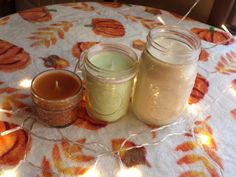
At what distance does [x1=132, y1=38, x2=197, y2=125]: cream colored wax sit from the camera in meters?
0.51

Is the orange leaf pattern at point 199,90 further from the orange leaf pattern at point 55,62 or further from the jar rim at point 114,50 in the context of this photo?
the orange leaf pattern at point 55,62

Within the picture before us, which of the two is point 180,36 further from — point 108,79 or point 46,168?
point 46,168

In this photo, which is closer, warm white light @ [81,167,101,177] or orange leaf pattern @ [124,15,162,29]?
warm white light @ [81,167,101,177]

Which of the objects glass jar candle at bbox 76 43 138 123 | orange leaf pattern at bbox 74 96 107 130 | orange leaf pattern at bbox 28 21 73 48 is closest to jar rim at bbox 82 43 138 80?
glass jar candle at bbox 76 43 138 123

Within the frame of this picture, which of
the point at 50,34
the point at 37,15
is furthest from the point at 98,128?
the point at 37,15

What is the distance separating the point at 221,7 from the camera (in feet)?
3.13

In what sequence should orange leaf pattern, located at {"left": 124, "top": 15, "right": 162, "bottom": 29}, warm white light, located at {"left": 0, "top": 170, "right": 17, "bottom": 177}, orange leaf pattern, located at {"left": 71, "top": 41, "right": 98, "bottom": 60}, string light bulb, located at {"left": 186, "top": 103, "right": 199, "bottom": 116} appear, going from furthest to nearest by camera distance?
orange leaf pattern, located at {"left": 124, "top": 15, "right": 162, "bottom": 29} → orange leaf pattern, located at {"left": 71, "top": 41, "right": 98, "bottom": 60} → string light bulb, located at {"left": 186, "top": 103, "right": 199, "bottom": 116} → warm white light, located at {"left": 0, "top": 170, "right": 17, "bottom": 177}

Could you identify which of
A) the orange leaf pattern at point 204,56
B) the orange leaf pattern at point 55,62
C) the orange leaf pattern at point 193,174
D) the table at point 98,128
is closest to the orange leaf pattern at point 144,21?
the table at point 98,128

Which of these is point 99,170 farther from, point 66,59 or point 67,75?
point 66,59

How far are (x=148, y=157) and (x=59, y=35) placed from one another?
1.36 ft

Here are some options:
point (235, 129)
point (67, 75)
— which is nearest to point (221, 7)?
point (235, 129)

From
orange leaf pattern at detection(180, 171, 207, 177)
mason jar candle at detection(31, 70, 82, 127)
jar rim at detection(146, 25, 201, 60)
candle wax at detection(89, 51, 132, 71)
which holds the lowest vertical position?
orange leaf pattern at detection(180, 171, 207, 177)

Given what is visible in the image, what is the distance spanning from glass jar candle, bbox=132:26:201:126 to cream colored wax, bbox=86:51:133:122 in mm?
30

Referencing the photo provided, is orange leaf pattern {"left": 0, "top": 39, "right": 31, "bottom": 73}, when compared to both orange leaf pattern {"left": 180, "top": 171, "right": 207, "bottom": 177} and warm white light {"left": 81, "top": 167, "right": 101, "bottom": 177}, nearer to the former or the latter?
warm white light {"left": 81, "top": 167, "right": 101, "bottom": 177}
